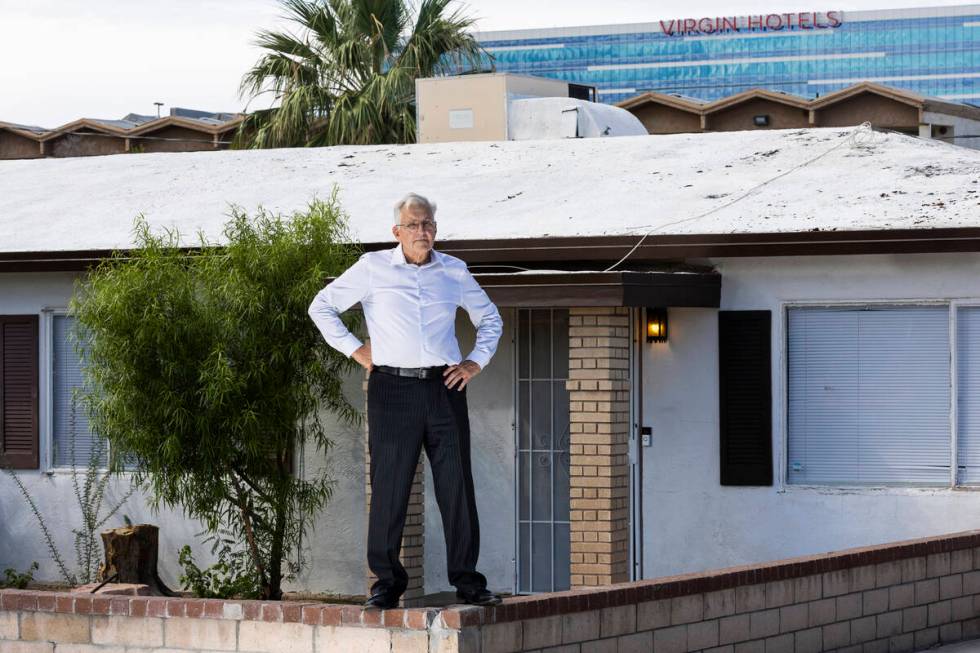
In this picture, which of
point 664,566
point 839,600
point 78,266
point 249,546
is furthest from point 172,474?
point 839,600

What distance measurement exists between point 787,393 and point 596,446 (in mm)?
1534

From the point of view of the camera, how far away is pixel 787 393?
39.4ft

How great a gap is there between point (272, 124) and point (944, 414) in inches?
543

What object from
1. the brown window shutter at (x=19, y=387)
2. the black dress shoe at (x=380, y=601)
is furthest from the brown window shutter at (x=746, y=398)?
the brown window shutter at (x=19, y=387)

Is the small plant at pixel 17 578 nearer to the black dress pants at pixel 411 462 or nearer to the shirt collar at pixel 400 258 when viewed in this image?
the black dress pants at pixel 411 462

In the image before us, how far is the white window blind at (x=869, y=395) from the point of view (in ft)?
38.3

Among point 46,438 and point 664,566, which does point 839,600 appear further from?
point 46,438

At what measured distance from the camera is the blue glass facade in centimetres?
9956

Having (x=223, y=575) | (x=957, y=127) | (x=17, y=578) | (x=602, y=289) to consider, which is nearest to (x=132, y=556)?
(x=223, y=575)

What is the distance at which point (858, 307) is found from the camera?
11852 mm

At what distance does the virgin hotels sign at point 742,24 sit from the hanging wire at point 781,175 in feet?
295

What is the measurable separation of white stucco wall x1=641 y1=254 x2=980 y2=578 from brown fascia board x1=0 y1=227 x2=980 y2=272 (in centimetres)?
27

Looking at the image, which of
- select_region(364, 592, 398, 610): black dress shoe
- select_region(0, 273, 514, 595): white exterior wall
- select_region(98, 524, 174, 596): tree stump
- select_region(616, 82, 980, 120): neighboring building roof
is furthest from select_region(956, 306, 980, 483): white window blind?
select_region(616, 82, 980, 120): neighboring building roof

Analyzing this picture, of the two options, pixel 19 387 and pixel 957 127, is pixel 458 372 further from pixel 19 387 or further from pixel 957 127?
pixel 957 127
